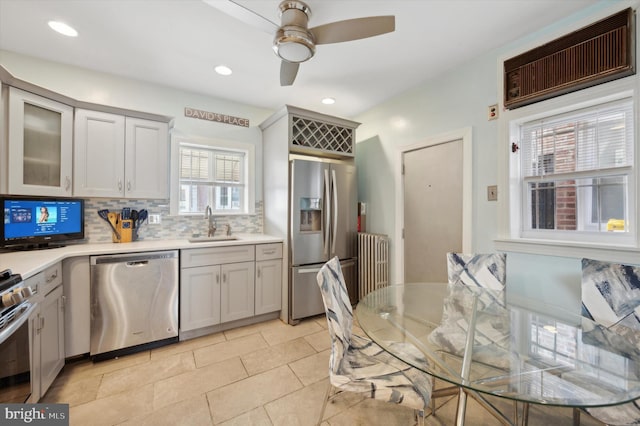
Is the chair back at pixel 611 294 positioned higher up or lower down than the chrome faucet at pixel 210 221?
lower down

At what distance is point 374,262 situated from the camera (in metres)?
3.19

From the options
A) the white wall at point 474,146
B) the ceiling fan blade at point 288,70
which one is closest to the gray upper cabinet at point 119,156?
the ceiling fan blade at point 288,70

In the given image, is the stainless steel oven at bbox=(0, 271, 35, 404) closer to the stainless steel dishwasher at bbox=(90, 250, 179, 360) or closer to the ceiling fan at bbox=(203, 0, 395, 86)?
the stainless steel dishwasher at bbox=(90, 250, 179, 360)

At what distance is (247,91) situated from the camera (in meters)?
3.08

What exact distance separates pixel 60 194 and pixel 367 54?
9.75 feet

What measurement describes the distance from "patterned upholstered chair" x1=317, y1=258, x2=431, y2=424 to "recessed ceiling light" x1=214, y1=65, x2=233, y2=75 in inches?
88.6

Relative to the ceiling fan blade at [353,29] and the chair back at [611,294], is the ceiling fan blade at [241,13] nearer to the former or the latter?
the ceiling fan blade at [353,29]

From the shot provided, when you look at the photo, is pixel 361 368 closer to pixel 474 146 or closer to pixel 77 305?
pixel 474 146

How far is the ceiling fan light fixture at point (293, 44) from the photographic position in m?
1.62

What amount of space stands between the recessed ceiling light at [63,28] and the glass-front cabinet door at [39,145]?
1.79 feet

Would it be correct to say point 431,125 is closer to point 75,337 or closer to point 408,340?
point 408,340

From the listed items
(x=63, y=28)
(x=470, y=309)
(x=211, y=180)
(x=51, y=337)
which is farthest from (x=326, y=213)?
(x=63, y=28)

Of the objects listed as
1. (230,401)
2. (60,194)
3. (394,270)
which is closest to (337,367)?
(230,401)

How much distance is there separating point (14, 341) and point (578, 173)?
3.68 m
